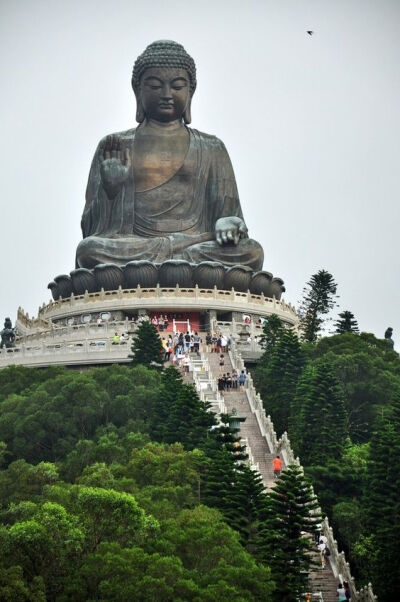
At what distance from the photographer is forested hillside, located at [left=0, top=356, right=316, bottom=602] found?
642 inches

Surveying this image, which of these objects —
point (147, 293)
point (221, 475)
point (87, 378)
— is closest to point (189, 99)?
point (147, 293)

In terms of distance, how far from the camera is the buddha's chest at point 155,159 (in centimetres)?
4400

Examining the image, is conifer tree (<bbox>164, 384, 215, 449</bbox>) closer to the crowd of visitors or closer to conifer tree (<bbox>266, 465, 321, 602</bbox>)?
conifer tree (<bbox>266, 465, 321, 602</bbox>)

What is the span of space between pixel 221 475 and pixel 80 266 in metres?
21.4

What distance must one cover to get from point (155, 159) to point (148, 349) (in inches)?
566

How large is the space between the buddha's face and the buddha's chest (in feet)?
2.93

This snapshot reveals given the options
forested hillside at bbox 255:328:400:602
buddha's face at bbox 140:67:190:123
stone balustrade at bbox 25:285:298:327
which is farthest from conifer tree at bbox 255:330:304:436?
buddha's face at bbox 140:67:190:123

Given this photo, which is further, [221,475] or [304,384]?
[304,384]

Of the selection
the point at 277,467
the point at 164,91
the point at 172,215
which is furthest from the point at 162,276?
the point at 277,467

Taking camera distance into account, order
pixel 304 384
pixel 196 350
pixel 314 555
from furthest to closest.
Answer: pixel 196 350
pixel 304 384
pixel 314 555

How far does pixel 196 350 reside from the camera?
33.1 meters

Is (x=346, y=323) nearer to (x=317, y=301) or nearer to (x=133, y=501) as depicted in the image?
(x=317, y=301)

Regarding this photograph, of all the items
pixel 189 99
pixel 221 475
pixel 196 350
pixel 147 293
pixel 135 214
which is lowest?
pixel 221 475

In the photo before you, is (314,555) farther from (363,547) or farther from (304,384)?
(304,384)
